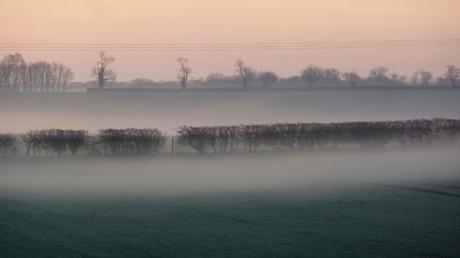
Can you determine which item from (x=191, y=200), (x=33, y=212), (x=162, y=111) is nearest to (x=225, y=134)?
(x=191, y=200)

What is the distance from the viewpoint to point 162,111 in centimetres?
5997

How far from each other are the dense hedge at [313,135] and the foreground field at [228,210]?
14.7ft

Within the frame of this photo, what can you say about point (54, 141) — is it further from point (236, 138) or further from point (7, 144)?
point (236, 138)

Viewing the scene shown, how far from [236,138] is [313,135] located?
4050mm

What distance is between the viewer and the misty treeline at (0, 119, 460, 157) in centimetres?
2600

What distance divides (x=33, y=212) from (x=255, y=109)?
48477mm

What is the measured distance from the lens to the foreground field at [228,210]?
34.2ft

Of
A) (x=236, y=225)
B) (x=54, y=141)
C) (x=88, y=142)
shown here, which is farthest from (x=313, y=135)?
(x=236, y=225)

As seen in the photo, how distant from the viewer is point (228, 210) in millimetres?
13750

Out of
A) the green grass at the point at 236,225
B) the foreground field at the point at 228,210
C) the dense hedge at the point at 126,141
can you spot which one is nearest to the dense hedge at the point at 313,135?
the dense hedge at the point at 126,141

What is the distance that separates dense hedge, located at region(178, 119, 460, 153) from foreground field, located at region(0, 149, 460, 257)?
448 cm

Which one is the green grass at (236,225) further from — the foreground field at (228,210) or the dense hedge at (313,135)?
the dense hedge at (313,135)

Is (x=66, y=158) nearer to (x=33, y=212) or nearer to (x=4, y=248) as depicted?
(x=33, y=212)

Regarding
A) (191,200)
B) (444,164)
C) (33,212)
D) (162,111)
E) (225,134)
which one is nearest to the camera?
(33,212)
